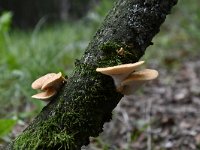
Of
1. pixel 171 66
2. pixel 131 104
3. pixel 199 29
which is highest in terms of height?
pixel 199 29

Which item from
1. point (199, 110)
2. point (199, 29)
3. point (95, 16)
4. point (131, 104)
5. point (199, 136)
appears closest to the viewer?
point (199, 136)

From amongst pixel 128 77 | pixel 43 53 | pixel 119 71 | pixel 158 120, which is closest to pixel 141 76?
pixel 128 77

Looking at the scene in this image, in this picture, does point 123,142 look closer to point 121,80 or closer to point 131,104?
point 131,104

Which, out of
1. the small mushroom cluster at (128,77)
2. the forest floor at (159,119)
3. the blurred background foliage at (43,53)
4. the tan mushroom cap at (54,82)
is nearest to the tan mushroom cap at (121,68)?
the small mushroom cluster at (128,77)

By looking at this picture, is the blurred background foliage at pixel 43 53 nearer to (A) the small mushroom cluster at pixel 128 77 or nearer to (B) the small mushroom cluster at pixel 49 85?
(B) the small mushroom cluster at pixel 49 85

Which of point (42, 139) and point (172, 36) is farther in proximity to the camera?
point (172, 36)

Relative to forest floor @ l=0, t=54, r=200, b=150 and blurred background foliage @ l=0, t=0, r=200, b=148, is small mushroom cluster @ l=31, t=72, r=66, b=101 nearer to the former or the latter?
blurred background foliage @ l=0, t=0, r=200, b=148

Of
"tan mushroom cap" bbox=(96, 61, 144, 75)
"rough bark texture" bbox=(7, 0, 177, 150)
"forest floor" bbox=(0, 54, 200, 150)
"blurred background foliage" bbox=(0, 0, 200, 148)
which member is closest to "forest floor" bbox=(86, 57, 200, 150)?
"forest floor" bbox=(0, 54, 200, 150)

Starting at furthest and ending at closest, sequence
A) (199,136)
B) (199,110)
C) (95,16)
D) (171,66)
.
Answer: (95,16) → (171,66) → (199,110) → (199,136)

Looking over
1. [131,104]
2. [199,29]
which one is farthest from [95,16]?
[131,104]
